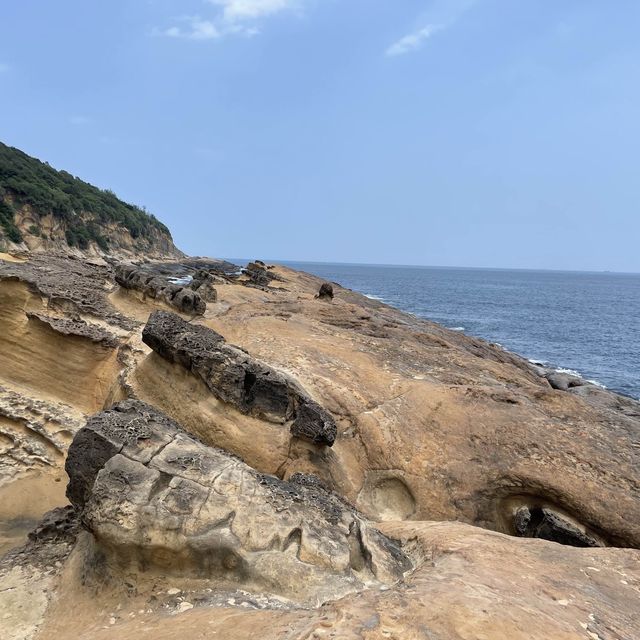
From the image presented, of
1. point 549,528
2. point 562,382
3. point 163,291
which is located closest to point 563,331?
point 562,382

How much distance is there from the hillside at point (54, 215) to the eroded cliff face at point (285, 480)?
4396 centimetres

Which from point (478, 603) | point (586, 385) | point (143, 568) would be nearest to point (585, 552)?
point (478, 603)

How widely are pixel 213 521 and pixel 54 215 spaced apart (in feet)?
207

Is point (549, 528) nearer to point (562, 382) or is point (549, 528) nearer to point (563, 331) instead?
point (562, 382)

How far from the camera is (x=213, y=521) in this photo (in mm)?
4742

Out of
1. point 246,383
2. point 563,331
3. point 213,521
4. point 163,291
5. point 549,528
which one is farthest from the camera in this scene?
point 563,331

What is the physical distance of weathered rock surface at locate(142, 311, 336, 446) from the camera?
8352 mm

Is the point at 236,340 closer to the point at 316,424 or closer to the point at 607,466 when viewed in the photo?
the point at 316,424

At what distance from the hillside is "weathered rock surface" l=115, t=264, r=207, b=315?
3936 centimetres

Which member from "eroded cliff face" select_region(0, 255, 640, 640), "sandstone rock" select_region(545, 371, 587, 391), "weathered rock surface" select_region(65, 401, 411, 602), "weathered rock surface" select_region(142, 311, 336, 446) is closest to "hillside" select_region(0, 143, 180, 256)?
"eroded cliff face" select_region(0, 255, 640, 640)

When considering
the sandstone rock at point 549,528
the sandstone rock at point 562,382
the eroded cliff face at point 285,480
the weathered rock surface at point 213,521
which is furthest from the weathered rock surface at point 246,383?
the sandstone rock at point 562,382

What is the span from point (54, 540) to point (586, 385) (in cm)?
2324

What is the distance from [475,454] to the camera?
863cm

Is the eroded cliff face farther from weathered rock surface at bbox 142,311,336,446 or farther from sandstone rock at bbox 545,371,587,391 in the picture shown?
sandstone rock at bbox 545,371,587,391
